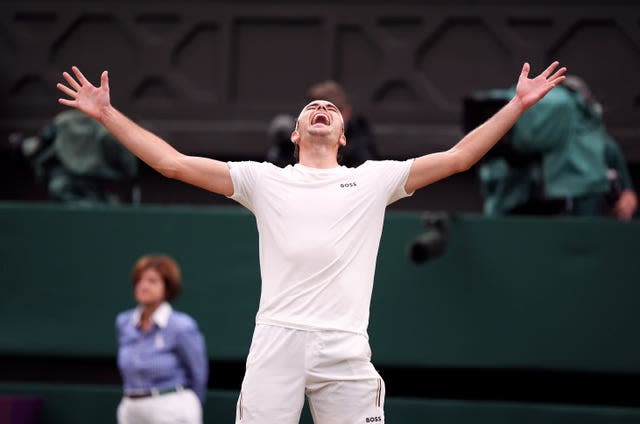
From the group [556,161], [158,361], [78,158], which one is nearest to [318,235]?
[158,361]

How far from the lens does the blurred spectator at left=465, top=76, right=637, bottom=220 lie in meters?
8.17

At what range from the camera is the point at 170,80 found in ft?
35.5

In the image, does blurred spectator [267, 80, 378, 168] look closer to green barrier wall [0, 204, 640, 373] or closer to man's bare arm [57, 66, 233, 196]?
green barrier wall [0, 204, 640, 373]

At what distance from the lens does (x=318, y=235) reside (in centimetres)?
492

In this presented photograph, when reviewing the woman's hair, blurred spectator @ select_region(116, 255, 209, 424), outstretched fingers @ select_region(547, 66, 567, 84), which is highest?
outstretched fingers @ select_region(547, 66, 567, 84)

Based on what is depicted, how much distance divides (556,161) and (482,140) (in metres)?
3.29

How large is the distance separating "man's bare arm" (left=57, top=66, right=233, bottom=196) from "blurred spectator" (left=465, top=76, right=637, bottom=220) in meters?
3.54

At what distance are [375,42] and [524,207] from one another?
256 cm

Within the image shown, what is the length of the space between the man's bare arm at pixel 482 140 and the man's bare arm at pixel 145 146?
2.62ft

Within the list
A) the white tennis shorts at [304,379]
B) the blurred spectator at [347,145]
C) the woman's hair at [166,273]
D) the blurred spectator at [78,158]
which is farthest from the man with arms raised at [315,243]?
the blurred spectator at [78,158]

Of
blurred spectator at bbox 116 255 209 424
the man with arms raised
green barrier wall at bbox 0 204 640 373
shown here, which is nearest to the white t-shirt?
the man with arms raised

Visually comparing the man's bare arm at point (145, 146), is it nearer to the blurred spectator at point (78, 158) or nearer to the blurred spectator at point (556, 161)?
the blurred spectator at point (556, 161)

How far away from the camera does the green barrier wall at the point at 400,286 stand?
8.38 meters

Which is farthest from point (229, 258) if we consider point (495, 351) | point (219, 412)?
point (495, 351)
